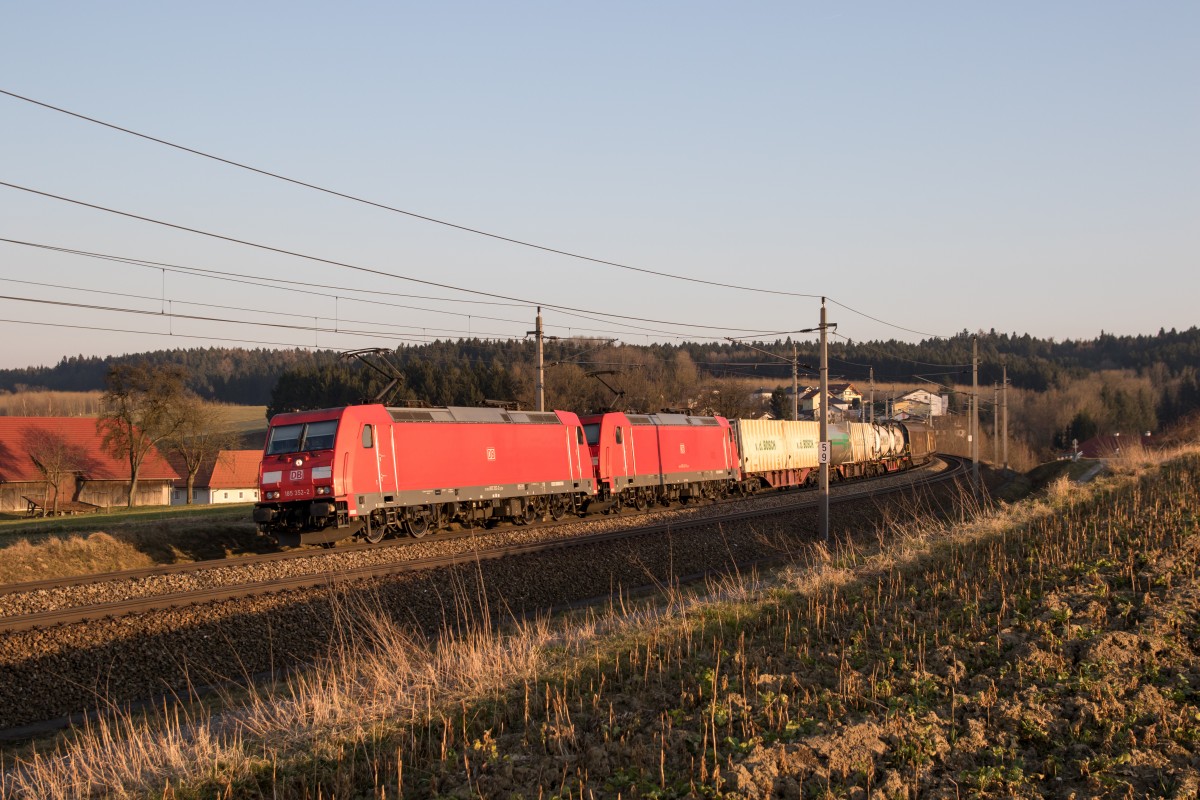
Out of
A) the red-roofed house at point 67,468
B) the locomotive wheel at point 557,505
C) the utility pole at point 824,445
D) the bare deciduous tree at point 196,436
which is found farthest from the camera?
the bare deciduous tree at point 196,436

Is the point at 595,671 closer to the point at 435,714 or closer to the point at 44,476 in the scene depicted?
the point at 435,714

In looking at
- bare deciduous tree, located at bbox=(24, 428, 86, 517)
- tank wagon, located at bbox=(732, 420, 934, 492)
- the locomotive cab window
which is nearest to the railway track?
the locomotive cab window

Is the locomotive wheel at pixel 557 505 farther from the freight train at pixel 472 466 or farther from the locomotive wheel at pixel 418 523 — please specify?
the locomotive wheel at pixel 418 523

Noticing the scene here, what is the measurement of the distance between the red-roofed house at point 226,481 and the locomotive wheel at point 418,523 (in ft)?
162

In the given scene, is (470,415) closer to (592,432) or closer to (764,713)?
(592,432)

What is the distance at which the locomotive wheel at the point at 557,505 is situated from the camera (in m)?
30.1

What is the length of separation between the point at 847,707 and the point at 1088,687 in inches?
72.0

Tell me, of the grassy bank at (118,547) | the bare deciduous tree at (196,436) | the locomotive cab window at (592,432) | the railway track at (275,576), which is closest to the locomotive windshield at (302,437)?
the railway track at (275,576)

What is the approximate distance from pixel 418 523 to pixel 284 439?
425 cm

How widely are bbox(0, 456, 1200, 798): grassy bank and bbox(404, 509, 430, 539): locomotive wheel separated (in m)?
13.0

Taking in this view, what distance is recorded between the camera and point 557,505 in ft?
99.9

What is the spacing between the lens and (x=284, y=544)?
2231cm

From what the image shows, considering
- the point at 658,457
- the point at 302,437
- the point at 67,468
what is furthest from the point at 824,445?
the point at 67,468

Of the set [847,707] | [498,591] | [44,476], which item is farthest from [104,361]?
[847,707]
